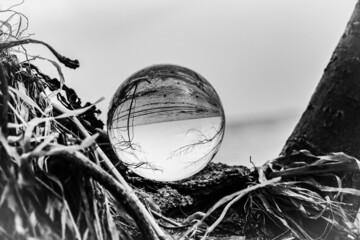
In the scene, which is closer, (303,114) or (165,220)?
(165,220)

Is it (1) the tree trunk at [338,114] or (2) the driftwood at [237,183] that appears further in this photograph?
(1) the tree trunk at [338,114]

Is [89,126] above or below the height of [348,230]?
above

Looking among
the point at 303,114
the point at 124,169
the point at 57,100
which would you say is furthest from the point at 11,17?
the point at 303,114

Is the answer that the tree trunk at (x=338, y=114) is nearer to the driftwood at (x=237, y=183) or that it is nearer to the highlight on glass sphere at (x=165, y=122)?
the driftwood at (x=237, y=183)

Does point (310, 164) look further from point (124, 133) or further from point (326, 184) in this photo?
point (124, 133)

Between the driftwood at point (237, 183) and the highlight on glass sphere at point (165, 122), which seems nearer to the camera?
the driftwood at point (237, 183)

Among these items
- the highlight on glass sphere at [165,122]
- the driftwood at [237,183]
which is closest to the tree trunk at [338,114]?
the driftwood at [237,183]

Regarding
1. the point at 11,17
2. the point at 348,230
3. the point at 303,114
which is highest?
the point at 11,17

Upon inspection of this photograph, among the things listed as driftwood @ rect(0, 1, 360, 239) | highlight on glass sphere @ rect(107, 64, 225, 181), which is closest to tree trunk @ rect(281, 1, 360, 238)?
driftwood @ rect(0, 1, 360, 239)

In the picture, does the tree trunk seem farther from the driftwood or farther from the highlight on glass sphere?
the highlight on glass sphere
